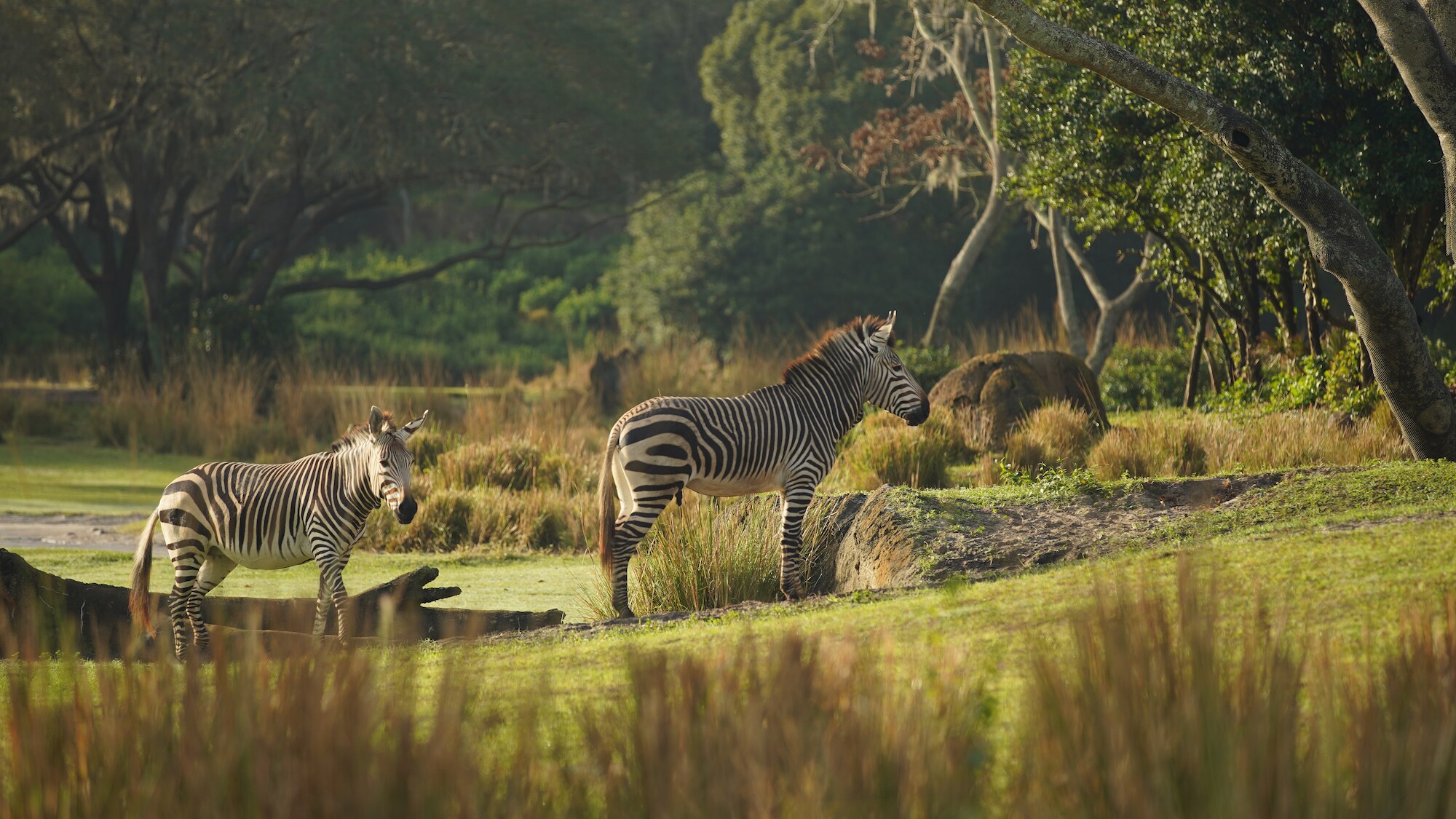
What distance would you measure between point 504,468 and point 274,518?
7192 mm

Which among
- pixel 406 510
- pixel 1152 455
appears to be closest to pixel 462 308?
pixel 1152 455

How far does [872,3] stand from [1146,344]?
6790 mm

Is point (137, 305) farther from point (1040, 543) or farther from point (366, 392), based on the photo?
point (1040, 543)

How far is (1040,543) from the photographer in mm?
7641

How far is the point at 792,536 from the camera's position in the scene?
8.23 meters

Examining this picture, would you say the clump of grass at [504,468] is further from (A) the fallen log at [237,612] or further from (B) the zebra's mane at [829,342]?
(A) the fallen log at [237,612]

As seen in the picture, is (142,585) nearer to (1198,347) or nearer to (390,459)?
(390,459)

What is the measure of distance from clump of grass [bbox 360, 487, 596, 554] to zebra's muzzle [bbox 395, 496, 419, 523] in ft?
17.9

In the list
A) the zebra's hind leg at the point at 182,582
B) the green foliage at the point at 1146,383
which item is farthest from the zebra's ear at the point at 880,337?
the green foliage at the point at 1146,383

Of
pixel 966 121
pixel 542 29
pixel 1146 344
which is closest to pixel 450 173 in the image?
pixel 542 29

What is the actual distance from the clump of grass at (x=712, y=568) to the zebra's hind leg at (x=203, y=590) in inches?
78.4

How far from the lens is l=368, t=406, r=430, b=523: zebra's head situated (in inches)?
280

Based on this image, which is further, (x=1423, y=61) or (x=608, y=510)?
(x=1423, y=61)

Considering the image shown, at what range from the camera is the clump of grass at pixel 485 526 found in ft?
41.9
